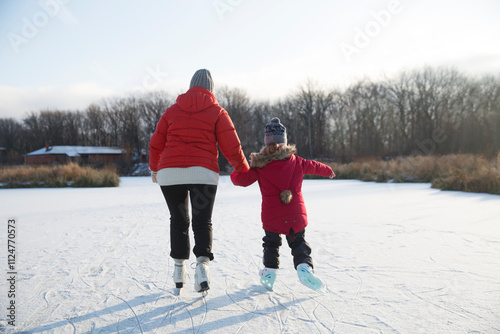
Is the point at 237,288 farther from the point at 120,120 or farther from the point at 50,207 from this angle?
the point at 120,120

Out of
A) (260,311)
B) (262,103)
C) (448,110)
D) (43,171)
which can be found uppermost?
(262,103)

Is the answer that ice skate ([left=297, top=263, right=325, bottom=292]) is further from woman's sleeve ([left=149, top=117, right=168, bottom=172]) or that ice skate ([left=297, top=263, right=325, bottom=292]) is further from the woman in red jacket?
woman's sleeve ([left=149, top=117, right=168, bottom=172])

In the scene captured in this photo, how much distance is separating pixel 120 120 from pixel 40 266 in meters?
52.8

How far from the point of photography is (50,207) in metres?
7.82

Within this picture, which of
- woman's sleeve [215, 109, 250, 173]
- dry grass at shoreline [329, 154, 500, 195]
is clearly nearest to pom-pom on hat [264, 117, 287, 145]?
woman's sleeve [215, 109, 250, 173]

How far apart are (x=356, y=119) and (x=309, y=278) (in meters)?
40.6

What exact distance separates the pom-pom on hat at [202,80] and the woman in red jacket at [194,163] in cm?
5

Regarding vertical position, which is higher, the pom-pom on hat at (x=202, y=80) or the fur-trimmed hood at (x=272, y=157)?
the pom-pom on hat at (x=202, y=80)

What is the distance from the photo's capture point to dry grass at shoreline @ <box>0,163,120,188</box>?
A: 48.0 ft

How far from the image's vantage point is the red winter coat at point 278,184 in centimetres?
261

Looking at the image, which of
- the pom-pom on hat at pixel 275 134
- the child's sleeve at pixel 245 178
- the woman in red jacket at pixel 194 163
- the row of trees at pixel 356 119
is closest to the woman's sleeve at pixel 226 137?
the woman in red jacket at pixel 194 163

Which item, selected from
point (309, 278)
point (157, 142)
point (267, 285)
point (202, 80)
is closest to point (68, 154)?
point (157, 142)

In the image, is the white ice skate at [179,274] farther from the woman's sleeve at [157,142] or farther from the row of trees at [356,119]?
the row of trees at [356,119]

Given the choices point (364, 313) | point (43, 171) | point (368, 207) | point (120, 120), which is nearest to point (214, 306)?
point (364, 313)
